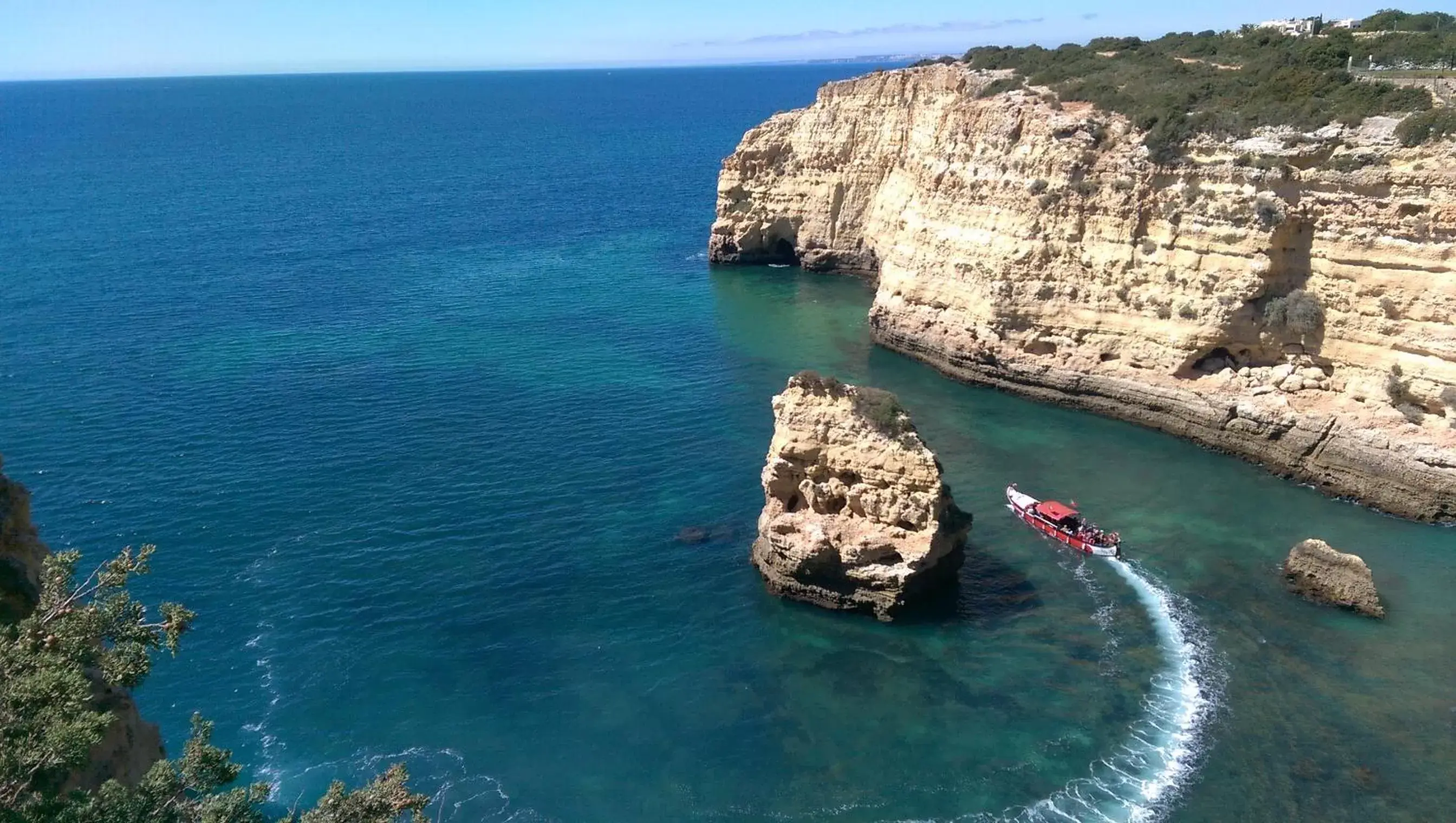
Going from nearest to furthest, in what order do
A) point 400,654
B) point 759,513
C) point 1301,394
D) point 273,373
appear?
point 400,654
point 759,513
point 1301,394
point 273,373

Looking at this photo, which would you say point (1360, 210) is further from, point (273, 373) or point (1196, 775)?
point (273, 373)

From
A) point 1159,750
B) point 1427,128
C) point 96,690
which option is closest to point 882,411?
point 1159,750

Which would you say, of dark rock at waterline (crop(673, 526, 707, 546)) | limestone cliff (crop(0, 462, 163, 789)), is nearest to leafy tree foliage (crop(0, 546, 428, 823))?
limestone cliff (crop(0, 462, 163, 789))

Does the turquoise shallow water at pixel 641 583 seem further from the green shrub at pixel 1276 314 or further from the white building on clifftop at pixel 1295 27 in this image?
the white building on clifftop at pixel 1295 27

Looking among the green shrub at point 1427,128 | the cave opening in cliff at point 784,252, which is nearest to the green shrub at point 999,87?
the green shrub at point 1427,128

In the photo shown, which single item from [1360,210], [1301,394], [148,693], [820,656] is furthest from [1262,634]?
[148,693]
